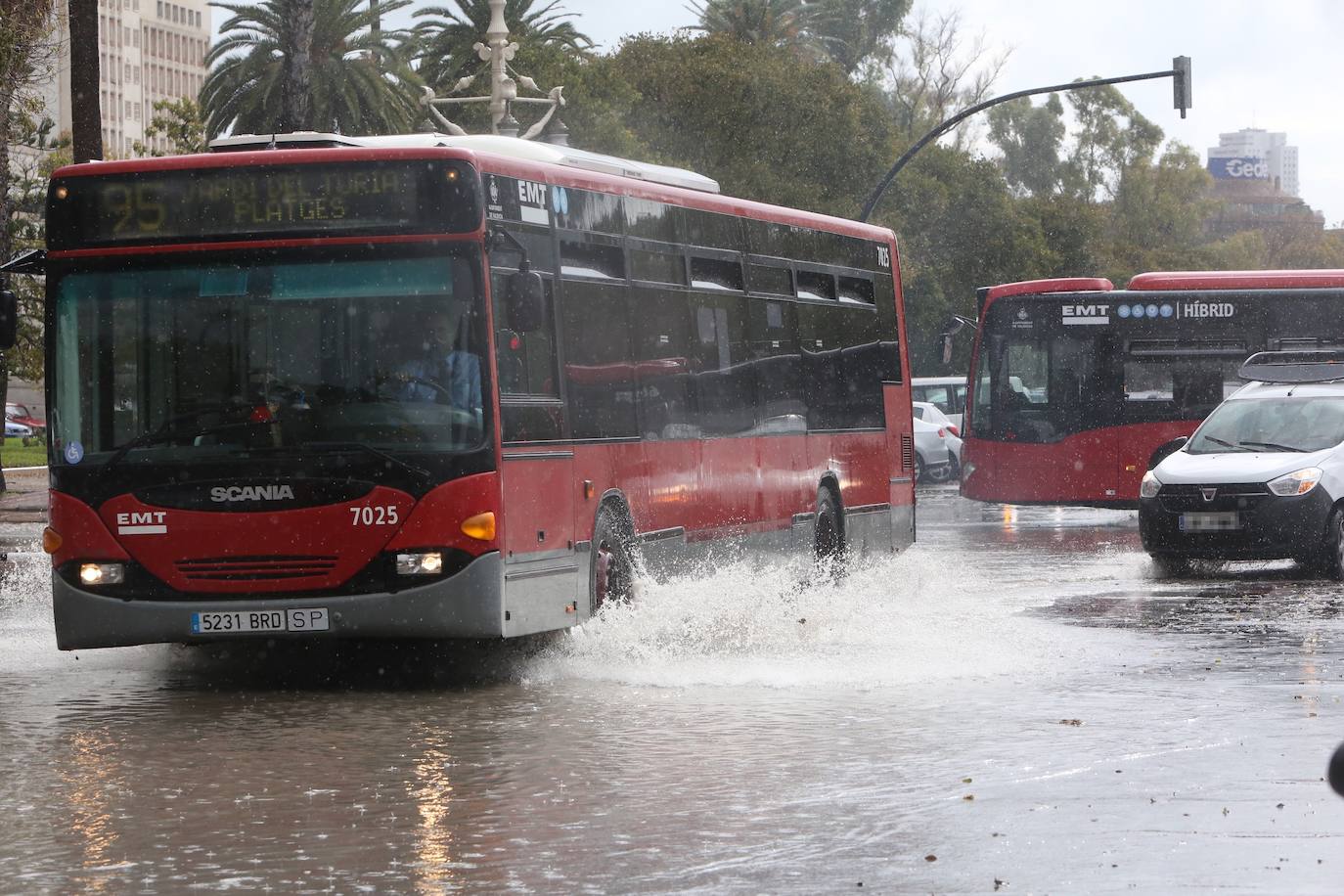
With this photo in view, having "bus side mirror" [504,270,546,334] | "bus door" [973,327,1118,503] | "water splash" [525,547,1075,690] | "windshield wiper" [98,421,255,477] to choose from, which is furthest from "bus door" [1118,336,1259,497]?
"windshield wiper" [98,421,255,477]

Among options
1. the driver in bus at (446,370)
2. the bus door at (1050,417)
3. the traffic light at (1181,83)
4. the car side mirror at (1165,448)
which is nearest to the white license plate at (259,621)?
the driver in bus at (446,370)

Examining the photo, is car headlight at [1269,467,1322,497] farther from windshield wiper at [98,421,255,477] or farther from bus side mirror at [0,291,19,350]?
bus side mirror at [0,291,19,350]

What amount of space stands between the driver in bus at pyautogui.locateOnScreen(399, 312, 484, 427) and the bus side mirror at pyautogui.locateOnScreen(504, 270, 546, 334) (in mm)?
300

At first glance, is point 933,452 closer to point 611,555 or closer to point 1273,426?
point 1273,426

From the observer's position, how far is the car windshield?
21.3 metres

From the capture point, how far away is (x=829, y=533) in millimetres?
18859

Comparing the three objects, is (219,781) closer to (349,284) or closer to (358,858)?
(358,858)

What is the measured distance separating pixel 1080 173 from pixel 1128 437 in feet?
316

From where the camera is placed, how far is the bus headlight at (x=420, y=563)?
1234 cm

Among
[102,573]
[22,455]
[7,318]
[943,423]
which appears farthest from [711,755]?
[22,455]

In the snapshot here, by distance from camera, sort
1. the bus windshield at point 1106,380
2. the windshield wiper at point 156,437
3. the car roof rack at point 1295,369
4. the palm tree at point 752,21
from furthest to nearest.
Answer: the palm tree at point 752,21 < the bus windshield at point 1106,380 < the car roof rack at point 1295,369 < the windshield wiper at point 156,437

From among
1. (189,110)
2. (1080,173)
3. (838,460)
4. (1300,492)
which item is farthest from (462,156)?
(1080,173)

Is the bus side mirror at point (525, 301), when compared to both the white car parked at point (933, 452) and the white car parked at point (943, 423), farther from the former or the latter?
the white car parked at point (943, 423)

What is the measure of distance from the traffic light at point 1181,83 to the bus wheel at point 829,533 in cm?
1923
